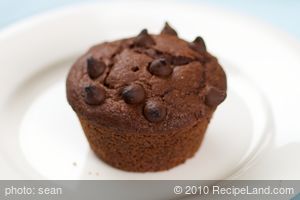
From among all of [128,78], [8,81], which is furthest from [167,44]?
[8,81]

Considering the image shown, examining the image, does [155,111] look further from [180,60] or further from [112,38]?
[112,38]

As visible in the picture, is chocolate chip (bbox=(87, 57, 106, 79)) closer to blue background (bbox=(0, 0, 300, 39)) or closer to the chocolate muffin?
the chocolate muffin

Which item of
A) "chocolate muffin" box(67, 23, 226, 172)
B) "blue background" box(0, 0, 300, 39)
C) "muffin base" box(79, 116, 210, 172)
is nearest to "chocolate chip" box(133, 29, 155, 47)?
"chocolate muffin" box(67, 23, 226, 172)

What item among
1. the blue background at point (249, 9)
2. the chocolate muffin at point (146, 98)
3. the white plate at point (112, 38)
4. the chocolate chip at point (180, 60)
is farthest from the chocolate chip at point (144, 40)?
the blue background at point (249, 9)

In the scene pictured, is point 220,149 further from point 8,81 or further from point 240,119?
point 8,81

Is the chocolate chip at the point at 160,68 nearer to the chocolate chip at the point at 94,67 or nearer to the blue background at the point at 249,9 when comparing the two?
the chocolate chip at the point at 94,67

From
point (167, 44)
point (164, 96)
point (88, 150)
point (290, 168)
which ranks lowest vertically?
point (88, 150)
